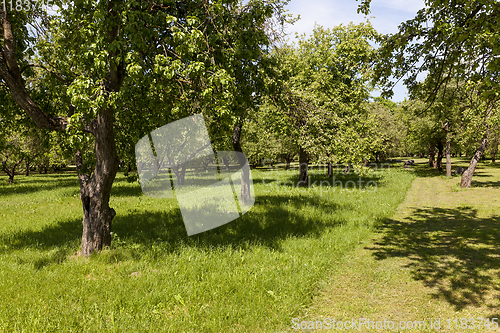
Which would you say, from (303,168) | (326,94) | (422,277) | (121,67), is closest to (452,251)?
(422,277)

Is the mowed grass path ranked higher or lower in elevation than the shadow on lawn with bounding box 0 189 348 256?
lower

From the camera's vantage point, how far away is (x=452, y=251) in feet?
26.9

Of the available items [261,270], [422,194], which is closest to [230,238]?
[261,270]

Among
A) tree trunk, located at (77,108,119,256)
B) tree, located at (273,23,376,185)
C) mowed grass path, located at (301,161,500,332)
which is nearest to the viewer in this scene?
mowed grass path, located at (301,161,500,332)

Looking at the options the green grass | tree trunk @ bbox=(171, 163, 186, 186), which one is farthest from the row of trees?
tree trunk @ bbox=(171, 163, 186, 186)

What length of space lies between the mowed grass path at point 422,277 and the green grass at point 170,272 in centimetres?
53

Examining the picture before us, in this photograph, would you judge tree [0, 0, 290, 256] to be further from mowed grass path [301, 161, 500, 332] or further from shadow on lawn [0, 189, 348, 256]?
mowed grass path [301, 161, 500, 332]

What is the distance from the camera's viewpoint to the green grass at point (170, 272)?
4.71 metres

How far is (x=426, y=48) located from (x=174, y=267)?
A: 31.5 ft

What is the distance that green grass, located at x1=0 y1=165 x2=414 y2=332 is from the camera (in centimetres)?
471

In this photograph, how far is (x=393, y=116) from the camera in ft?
165

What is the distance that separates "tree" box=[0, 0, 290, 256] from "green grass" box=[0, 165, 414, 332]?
1339mm

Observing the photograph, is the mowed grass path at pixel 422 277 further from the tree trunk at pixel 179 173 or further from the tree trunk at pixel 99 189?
the tree trunk at pixel 179 173

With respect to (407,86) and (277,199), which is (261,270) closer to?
(407,86)
